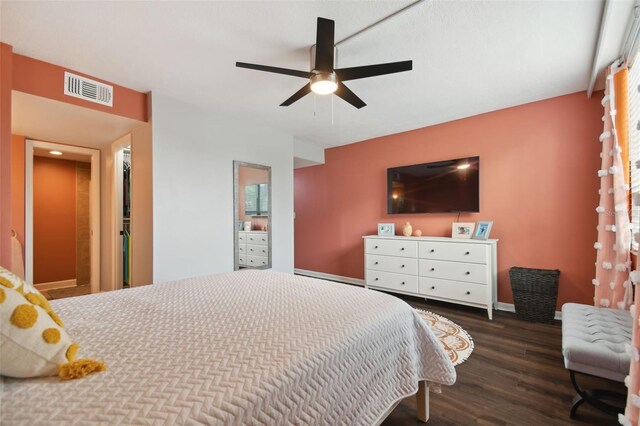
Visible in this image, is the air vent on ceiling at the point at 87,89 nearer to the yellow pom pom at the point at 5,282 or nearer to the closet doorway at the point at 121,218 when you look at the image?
the closet doorway at the point at 121,218

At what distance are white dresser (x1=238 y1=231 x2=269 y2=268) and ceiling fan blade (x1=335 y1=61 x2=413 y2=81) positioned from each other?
2376 mm

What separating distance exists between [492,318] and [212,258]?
3279 millimetres

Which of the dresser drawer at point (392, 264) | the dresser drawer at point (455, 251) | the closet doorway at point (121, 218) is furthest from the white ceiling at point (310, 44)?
the dresser drawer at point (392, 264)

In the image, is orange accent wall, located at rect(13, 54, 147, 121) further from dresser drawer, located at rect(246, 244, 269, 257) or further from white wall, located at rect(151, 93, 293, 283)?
dresser drawer, located at rect(246, 244, 269, 257)

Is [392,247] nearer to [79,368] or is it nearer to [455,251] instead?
[455,251]

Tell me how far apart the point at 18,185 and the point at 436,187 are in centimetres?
526

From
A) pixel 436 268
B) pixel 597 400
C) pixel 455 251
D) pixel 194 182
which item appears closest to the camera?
pixel 597 400

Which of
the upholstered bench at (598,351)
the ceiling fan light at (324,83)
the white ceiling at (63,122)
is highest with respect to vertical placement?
the white ceiling at (63,122)

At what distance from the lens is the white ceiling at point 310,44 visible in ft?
5.78

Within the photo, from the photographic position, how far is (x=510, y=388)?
1831 mm

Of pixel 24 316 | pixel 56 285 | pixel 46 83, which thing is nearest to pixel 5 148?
pixel 46 83

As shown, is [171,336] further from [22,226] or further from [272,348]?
[22,226]

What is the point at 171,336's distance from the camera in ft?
3.30

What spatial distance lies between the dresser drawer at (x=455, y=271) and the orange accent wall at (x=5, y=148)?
3.96 m
